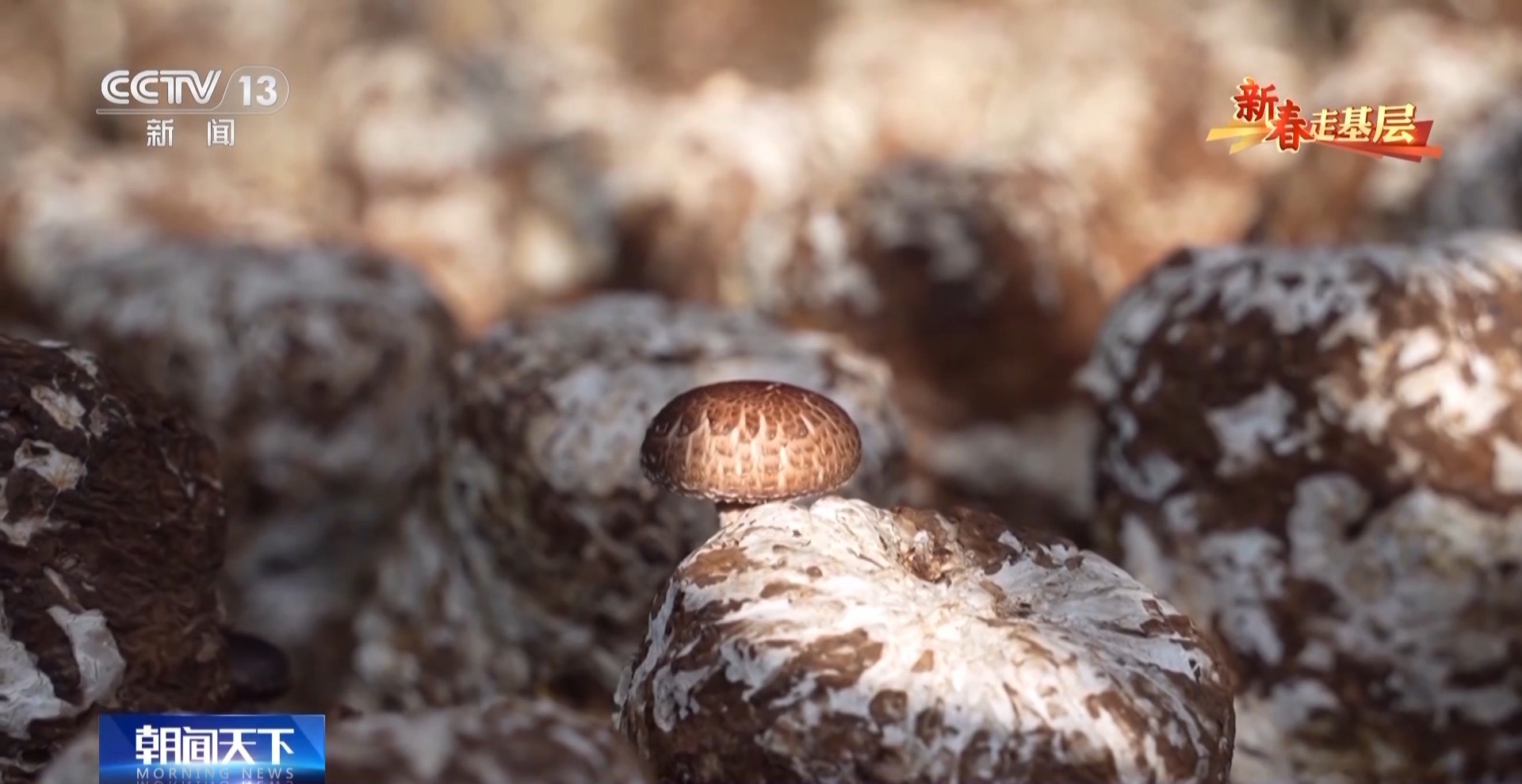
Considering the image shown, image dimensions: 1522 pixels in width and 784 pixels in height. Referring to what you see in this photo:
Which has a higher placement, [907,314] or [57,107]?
[57,107]

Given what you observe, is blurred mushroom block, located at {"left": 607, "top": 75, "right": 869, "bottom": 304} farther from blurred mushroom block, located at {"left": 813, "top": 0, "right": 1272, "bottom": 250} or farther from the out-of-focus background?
blurred mushroom block, located at {"left": 813, "top": 0, "right": 1272, "bottom": 250}

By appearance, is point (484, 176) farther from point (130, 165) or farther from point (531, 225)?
point (130, 165)

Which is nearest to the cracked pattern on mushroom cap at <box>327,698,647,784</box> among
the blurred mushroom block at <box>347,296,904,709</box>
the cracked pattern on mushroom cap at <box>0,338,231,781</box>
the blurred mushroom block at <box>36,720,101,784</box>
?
the blurred mushroom block at <box>36,720,101,784</box>

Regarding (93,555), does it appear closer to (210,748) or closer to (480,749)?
(210,748)

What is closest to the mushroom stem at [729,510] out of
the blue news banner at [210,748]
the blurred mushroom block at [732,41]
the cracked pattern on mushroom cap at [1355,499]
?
the blue news banner at [210,748]

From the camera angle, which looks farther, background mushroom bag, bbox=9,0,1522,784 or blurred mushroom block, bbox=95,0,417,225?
blurred mushroom block, bbox=95,0,417,225

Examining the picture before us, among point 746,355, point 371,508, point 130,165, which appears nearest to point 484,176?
point 130,165

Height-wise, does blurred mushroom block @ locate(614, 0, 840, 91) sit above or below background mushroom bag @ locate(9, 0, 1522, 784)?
above
